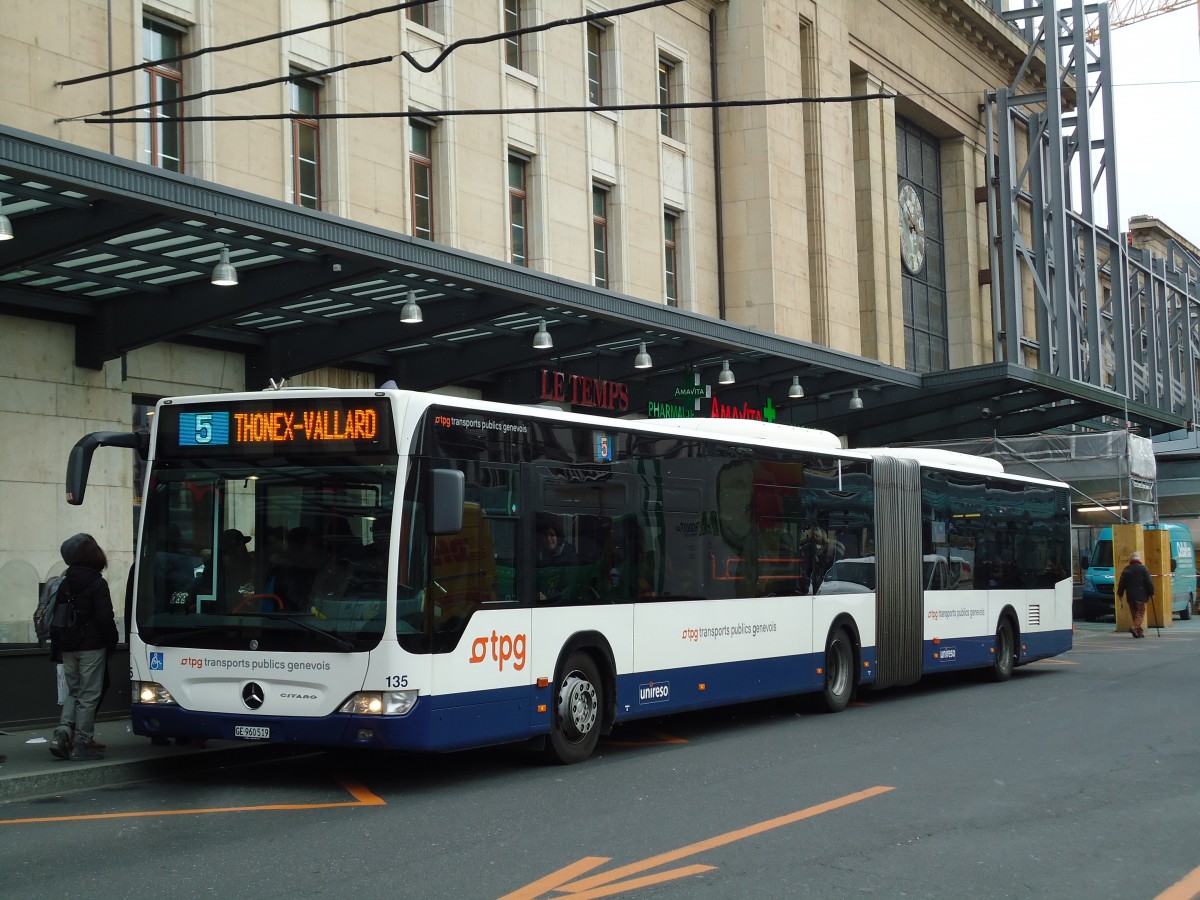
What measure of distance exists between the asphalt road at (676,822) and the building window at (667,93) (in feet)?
64.6

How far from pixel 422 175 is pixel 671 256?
871 cm

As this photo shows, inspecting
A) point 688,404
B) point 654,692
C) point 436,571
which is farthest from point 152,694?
point 688,404

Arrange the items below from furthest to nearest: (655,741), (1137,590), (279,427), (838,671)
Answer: (1137,590), (838,671), (655,741), (279,427)

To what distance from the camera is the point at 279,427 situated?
1080 centimetres

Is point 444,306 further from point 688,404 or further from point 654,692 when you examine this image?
point 654,692

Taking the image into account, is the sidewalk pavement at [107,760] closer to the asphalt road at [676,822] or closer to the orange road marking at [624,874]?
the asphalt road at [676,822]

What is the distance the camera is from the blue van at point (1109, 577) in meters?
39.7

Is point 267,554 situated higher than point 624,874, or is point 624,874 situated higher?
point 267,554

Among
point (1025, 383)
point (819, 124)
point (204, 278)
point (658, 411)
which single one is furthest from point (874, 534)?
point (819, 124)

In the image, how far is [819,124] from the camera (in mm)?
35875

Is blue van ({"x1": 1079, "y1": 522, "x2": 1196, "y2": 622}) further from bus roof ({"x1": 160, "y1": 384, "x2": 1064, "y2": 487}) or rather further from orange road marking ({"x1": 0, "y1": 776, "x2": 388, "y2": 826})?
orange road marking ({"x1": 0, "y1": 776, "x2": 388, "y2": 826})

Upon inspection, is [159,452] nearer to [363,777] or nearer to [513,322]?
[363,777]

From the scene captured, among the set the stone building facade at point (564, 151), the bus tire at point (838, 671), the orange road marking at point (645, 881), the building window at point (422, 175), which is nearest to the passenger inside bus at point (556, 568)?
the stone building facade at point (564, 151)

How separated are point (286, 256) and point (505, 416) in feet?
22.4
